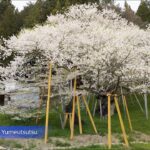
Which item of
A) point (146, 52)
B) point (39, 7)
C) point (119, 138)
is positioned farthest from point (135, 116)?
point (39, 7)

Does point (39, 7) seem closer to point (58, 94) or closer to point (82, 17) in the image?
point (82, 17)

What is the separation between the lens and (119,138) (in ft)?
56.8

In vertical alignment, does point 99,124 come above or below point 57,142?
above

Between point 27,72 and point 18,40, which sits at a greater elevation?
point 18,40

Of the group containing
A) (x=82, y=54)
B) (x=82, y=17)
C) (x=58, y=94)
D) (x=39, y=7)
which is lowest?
(x=58, y=94)

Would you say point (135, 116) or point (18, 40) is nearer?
point (18, 40)

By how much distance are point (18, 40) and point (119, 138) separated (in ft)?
23.1

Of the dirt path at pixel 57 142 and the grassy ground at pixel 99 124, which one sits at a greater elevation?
the grassy ground at pixel 99 124

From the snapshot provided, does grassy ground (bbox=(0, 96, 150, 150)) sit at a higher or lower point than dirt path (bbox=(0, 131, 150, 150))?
higher

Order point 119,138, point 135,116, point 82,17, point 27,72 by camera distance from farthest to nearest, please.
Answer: point 82,17, point 135,116, point 27,72, point 119,138

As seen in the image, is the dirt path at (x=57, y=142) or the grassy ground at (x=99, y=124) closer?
the dirt path at (x=57, y=142)

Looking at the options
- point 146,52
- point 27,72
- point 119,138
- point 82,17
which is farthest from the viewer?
point 82,17

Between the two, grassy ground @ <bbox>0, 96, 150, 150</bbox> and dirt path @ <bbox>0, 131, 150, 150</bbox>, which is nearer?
dirt path @ <bbox>0, 131, 150, 150</bbox>

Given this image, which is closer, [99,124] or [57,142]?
[57,142]
